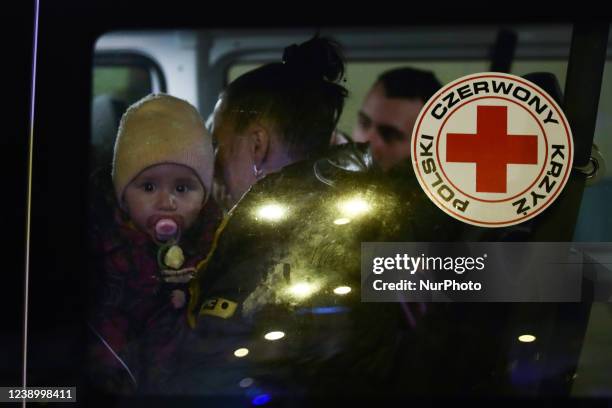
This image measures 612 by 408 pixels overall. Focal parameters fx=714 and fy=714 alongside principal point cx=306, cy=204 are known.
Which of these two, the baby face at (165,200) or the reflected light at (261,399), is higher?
the baby face at (165,200)

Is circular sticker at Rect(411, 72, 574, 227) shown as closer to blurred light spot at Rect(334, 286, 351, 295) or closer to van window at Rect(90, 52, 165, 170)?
blurred light spot at Rect(334, 286, 351, 295)

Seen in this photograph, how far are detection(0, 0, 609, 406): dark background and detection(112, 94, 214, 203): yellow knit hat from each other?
10cm

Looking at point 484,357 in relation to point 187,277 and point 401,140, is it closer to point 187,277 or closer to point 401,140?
point 401,140

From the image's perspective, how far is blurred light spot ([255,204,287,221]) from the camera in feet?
5.82

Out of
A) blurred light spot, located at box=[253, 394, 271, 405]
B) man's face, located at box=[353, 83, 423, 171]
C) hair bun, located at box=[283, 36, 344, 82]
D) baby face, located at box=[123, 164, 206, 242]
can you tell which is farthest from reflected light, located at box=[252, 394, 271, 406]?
hair bun, located at box=[283, 36, 344, 82]

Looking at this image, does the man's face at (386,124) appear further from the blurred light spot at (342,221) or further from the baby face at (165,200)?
the baby face at (165,200)

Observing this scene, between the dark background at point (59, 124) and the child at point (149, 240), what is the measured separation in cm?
8

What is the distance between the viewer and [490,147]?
1757mm

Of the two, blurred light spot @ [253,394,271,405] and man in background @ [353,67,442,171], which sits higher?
man in background @ [353,67,442,171]

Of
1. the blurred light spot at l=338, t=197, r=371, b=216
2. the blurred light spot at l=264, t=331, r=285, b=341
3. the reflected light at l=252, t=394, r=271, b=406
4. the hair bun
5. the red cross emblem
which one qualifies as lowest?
the reflected light at l=252, t=394, r=271, b=406

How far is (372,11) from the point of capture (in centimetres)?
179

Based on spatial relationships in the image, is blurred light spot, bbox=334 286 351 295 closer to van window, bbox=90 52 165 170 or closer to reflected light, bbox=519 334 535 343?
reflected light, bbox=519 334 535 343

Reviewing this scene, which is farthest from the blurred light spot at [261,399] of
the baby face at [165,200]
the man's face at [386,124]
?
the man's face at [386,124]

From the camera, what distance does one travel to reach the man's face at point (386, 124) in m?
1.77
